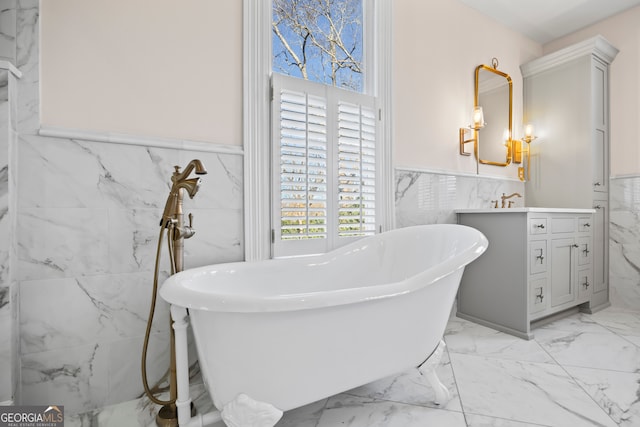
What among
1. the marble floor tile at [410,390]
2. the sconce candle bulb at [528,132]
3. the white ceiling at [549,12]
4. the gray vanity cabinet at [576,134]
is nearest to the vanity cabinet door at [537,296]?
the gray vanity cabinet at [576,134]

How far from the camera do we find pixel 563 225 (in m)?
2.33

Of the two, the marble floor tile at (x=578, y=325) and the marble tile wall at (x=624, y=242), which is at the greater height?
the marble tile wall at (x=624, y=242)

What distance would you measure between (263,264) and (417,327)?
2.42 feet

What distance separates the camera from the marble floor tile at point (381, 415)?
1.26 m

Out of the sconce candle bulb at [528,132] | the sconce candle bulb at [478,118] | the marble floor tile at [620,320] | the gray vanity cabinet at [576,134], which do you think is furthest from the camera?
the sconce candle bulb at [528,132]

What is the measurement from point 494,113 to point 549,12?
941 millimetres

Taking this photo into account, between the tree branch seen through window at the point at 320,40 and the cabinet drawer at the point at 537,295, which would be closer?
the tree branch seen through window at the point at 320,40

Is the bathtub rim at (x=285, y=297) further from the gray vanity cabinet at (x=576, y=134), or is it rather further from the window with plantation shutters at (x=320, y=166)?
the gray vanity cabinet at (x=576, y=134)

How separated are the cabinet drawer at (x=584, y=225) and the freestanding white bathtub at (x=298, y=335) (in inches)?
65.7

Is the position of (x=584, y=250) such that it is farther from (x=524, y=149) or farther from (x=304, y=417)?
(x=304, y=417)

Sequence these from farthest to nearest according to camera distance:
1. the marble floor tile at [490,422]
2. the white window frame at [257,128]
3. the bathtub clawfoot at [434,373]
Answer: the white window frame at [257,128]
the bathtub clawfoot at [434,373]
the marble floor tile at [490,422]

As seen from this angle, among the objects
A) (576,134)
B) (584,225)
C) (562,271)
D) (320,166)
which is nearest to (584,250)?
(584,225)

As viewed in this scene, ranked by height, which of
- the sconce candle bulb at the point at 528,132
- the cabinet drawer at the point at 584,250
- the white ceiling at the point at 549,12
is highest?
the white ceiling at the point at 549,12

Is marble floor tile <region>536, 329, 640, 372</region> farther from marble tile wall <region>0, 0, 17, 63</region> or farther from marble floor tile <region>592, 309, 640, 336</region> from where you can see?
marble tile wall <region>0, 0, 17, 63</region>
